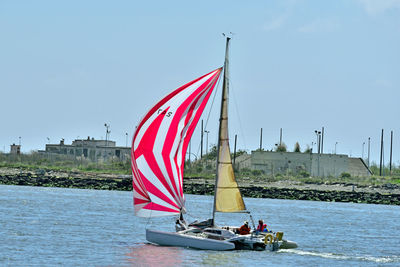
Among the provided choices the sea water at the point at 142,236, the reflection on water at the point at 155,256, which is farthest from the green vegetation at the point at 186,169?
the reflection on water at the point at 155,256

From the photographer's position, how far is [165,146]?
40.2 m

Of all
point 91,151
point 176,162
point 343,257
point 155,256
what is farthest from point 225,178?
point 91,151

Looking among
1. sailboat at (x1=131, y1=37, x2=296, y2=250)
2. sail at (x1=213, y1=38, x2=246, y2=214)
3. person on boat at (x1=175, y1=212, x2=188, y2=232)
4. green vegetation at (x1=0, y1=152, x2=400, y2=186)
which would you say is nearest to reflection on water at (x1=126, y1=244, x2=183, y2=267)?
sailboat at (x1=131, y1=37, x2=296, y2=250)

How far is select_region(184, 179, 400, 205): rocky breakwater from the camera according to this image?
4104 inches

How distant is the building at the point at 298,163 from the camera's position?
134375 mm

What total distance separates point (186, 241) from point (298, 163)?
3785 inches

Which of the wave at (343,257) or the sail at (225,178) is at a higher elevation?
the sail at (225,178)

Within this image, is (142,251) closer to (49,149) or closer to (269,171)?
(269,171)

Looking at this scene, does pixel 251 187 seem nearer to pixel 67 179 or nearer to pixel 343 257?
pixel 67 179

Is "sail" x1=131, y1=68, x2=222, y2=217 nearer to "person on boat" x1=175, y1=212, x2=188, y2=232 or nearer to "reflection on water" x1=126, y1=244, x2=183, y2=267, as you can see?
"person on boat" x1=175, y1=212, x2=188, y2=232

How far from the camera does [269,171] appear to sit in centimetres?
13425

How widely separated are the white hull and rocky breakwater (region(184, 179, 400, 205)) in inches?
2459

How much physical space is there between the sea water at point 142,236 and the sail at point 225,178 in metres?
2.13

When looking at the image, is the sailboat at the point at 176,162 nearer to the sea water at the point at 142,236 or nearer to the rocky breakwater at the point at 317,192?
the sea water at the point at 142,236
